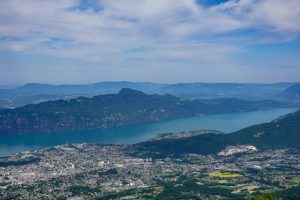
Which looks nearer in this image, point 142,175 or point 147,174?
point 142,175

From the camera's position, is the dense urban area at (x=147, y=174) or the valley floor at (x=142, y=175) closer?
the dense urban area at (x=147, y=174)

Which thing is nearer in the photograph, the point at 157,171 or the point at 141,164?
the point at 157,171

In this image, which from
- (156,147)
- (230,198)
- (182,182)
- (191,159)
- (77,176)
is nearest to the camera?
(230,198)

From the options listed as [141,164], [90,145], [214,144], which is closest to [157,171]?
[141,164]

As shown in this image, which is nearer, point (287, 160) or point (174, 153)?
point (287, 160)

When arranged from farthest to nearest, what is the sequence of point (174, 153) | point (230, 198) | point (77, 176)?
1. point (174, 153)
2. point (77, 176)
3. point (230, 198)

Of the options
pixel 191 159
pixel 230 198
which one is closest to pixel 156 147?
pixel 191 159

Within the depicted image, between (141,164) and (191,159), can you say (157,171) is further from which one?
(191,159)

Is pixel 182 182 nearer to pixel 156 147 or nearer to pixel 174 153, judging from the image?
pixel 174 153

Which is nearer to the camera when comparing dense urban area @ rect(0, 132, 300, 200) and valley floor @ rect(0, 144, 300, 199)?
dense urban area @ rect(0, 132, 300, 200)
